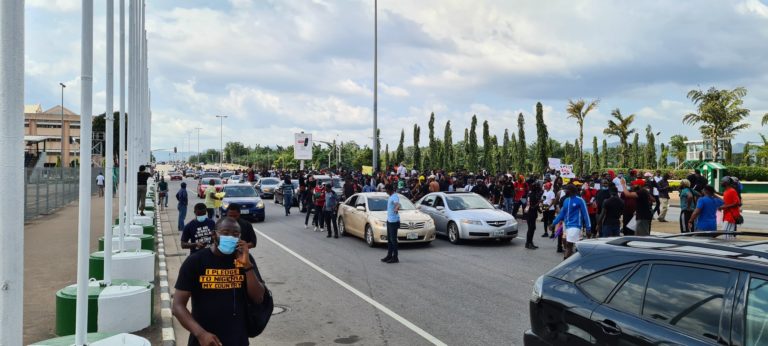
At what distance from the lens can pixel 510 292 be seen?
29.4 ft

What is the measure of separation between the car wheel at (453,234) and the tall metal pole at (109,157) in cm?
918

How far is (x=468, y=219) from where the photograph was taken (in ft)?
47.8

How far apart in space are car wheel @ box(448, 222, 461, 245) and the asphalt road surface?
13.0 inches

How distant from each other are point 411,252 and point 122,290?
7626 millimetres

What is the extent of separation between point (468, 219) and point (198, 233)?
26.9 ft

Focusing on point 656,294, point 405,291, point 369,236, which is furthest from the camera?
point 369,236

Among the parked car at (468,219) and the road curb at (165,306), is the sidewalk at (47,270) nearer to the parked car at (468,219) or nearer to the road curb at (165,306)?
the road curb at (165,306)

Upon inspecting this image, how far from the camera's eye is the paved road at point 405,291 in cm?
685

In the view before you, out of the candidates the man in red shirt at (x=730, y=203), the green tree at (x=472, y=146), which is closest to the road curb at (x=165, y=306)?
the man in red shirt at (x=730, y=203)

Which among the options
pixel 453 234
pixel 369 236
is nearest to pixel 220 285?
pixel 369 236

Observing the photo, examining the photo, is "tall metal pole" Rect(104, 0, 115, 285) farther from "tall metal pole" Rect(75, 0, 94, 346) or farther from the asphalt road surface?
the asphalt road surface

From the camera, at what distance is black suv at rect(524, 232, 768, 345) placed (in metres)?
3.09

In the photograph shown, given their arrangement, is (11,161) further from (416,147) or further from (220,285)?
(416,147)

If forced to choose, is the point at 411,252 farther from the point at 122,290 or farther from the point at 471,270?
the point at 122,290
